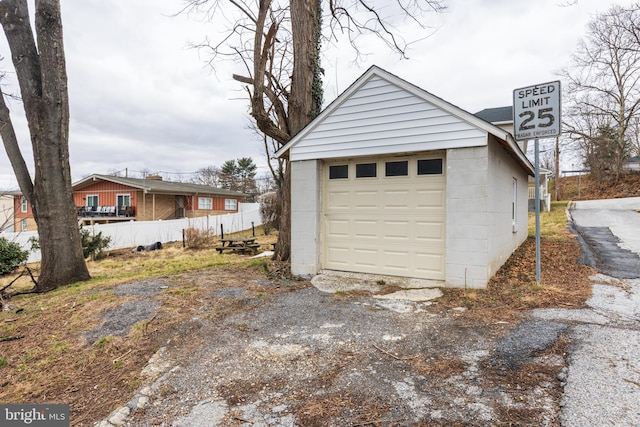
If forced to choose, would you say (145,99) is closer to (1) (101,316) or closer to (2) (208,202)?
(2) (208,202)

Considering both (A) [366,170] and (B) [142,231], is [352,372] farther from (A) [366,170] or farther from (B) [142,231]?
(B) [142,231]

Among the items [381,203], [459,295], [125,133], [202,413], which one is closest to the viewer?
[202,413]

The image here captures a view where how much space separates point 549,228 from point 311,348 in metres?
13.2

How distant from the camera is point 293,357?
10.8 ft

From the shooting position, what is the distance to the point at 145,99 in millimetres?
18359

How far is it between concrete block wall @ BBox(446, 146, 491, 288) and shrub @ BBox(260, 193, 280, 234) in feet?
46.5

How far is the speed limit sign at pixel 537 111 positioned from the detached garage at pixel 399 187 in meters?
0.29

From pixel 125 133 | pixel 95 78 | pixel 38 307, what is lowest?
pixel 38 307

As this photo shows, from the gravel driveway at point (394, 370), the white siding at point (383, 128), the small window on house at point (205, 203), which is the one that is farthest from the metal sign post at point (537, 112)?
the small window on house at point (205, 203)

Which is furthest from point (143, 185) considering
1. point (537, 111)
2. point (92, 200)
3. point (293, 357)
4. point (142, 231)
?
point (537, 111)

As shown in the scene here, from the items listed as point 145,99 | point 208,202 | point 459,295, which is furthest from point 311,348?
point 208,202

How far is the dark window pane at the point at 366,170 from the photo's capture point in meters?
6.36

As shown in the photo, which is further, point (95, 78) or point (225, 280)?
point (95, 78)

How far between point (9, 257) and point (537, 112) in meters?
14.2
